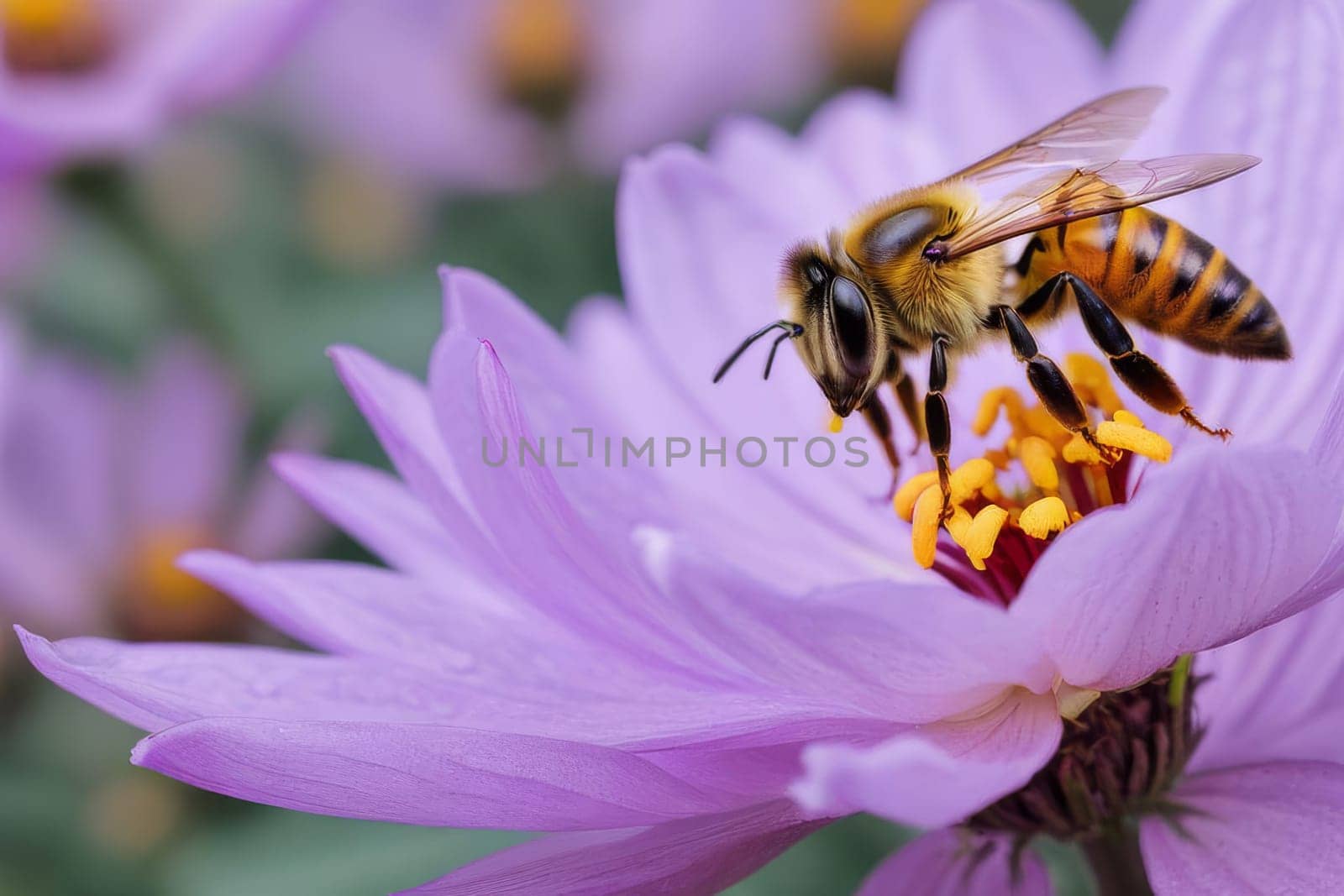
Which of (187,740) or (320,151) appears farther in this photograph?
(320,151)

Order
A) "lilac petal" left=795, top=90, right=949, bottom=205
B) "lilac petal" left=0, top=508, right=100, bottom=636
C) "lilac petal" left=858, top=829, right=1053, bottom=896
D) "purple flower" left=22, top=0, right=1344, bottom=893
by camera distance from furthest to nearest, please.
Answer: "lilac petal" left=0, top=508, right=100, bottom=636 → "lilac petal" left=795, top=90, right=949, bottom=205 → "lilac petal" left=858, top=829, right=1053, bottom=896 → "purple flower" left=22, top=0, right=1344, bottom=893

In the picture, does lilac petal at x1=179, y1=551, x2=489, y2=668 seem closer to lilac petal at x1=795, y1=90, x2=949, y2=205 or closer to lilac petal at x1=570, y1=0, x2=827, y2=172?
lilac petal at x1=795, y1=90, x2=949, y2=205

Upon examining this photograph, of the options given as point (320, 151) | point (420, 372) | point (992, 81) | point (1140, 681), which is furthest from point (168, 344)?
point (1140, 681)

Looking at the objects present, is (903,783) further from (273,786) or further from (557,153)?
(557,153)

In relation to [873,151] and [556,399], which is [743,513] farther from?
[873,151]

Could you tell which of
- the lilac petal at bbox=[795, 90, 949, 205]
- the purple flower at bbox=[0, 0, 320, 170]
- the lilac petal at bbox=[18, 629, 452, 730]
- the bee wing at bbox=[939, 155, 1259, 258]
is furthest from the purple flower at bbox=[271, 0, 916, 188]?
the lilac petal at bbox=[18, 629, 452, 730]

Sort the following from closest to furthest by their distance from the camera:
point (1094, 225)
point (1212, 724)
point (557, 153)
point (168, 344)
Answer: point (1212, 724)
point (1094, 225)
point (168, 344)
point (557, 153)
